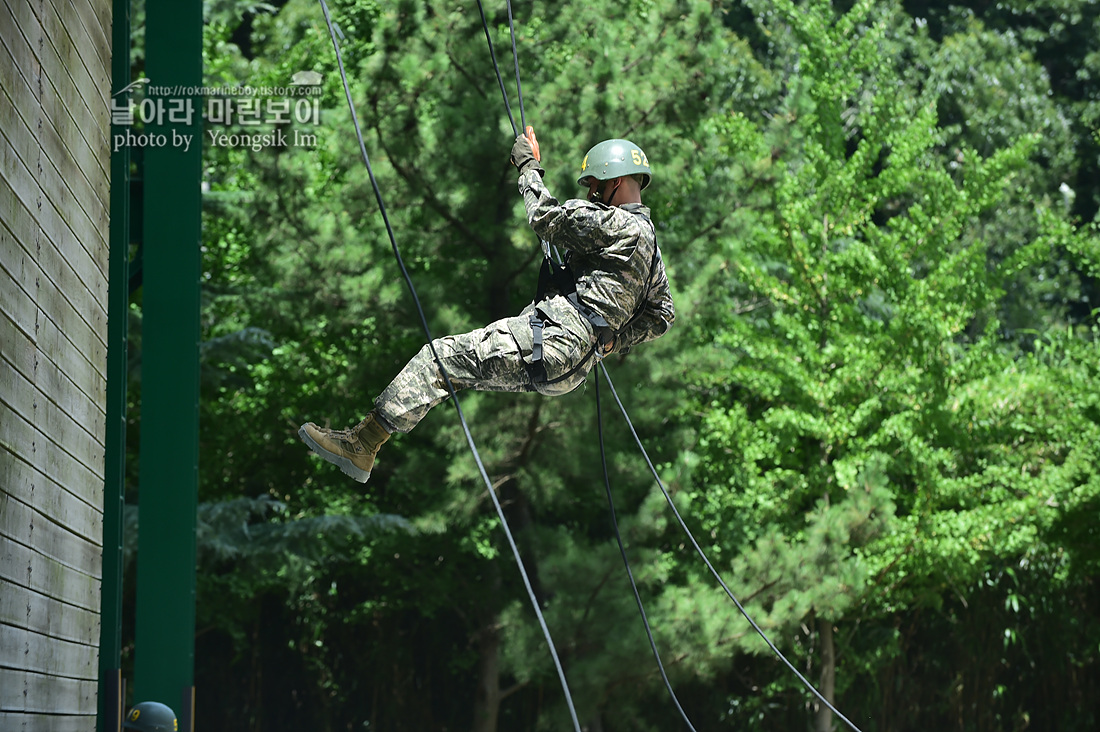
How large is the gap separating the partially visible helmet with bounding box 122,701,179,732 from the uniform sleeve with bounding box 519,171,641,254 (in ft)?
9.68

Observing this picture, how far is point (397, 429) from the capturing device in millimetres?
4086

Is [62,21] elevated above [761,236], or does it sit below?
below

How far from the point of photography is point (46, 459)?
383 cm

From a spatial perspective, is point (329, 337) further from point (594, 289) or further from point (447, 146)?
point (594, 289)

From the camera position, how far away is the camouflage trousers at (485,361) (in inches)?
159

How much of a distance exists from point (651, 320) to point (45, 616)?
96.0 inches

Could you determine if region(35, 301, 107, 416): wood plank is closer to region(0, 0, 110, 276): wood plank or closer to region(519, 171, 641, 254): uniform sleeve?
region(0, 0, 110, 276): wood plank

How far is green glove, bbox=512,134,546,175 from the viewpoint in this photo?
4.23 meters

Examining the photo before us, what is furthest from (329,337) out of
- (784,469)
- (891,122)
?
(891,122)

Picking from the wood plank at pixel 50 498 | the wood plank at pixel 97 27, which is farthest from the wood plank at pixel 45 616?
the wood plank at pixel 97 27

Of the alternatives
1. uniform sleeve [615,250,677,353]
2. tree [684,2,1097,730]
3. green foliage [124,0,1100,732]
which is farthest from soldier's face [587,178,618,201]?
tree [684,2,1097,730]

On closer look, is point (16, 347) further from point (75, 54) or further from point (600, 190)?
point (600, 190)

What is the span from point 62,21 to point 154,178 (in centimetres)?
218

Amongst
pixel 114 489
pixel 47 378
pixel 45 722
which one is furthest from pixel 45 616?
pixel 114 489
